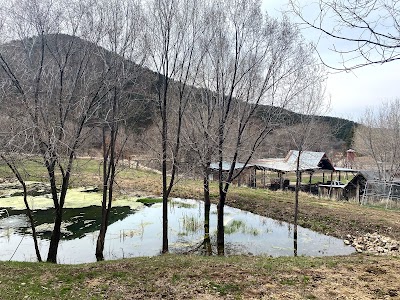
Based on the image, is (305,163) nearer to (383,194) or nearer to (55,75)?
(383,194)

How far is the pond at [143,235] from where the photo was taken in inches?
424

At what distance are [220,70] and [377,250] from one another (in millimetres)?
7942

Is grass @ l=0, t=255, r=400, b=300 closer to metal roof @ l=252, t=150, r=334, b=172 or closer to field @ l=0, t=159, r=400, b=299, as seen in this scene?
field @ l=0, t=159, r=400, b=299

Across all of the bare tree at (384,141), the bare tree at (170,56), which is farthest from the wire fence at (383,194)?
the bare tree at (170,56)

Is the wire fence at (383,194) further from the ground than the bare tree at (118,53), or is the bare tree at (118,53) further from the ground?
the bare tree at (118,53)

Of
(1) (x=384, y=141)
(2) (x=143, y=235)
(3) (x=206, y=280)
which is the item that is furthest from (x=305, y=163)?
(3) (x=206, y=280)

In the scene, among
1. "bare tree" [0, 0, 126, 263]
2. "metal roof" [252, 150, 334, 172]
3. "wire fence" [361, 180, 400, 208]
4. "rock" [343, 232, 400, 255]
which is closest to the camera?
"bare tree" [0, 0, 126, 263]

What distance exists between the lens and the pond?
35.3 ft

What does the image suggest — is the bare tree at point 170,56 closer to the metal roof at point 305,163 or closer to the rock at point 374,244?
the rock at point 374,244

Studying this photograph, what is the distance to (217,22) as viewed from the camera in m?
10.5

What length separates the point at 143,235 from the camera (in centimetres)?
1285

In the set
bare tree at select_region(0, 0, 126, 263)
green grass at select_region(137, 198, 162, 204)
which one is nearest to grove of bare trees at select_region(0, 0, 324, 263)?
bare tree at select_region(0, 0, 126, 263)

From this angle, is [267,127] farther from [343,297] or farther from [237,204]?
[237,204]

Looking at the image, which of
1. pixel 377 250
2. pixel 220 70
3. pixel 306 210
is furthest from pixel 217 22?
pixel 306 210
